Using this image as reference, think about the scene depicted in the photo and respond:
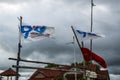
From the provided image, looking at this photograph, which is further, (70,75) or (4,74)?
(70,75)

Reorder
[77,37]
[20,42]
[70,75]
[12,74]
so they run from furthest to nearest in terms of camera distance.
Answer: [70,75] → [12,74] → [77,37] → [20,42]

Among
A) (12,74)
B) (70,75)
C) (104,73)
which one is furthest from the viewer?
(104,73)

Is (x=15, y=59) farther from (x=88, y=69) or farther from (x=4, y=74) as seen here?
(x=4, y=74)

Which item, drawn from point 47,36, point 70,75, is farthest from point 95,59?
point 70,75

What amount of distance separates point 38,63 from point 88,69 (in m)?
4.49

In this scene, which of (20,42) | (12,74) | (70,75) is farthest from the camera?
(70,75)

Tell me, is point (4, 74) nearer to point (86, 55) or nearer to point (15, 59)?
point (86, 55)

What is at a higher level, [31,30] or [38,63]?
[31,30]

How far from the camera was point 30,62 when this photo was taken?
22500 mm

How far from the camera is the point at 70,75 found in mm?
64625

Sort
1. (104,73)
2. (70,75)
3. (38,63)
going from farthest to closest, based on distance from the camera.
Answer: (104,73), (70,75), (38,63)

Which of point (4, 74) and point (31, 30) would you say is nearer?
point (31, 30)

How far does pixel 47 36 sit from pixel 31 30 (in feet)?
3.43

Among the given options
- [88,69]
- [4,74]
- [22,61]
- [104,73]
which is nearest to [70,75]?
[104,73]
